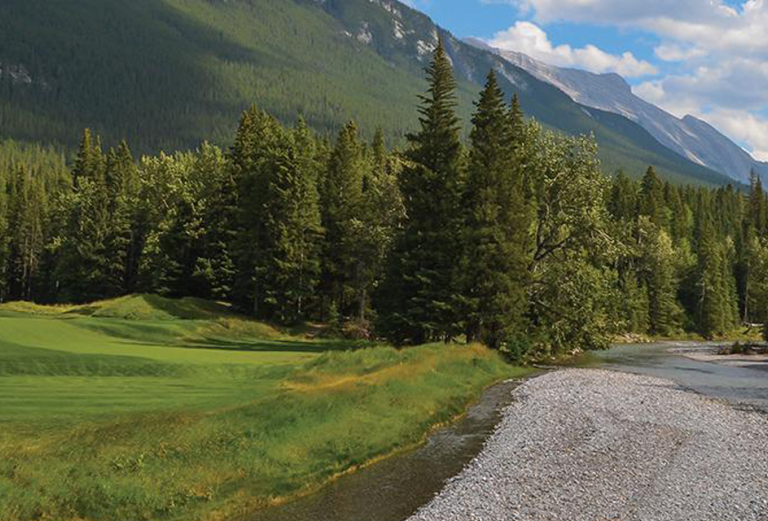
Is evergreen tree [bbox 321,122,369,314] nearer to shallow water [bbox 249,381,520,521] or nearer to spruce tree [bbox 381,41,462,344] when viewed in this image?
spruce tree [bbox 381,41,462,344]

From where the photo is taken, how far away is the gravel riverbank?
1744cm

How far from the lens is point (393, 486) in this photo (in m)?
19.7

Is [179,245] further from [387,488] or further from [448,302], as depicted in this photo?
[387,488]

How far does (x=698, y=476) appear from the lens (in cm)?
2072

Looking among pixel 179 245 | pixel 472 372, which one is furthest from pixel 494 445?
pixel 179 245

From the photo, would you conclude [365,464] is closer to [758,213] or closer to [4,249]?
[4,249]

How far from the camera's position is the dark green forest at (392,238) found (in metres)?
49.7

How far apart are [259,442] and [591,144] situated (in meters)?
44.0

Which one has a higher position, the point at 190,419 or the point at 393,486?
the point at 190,419

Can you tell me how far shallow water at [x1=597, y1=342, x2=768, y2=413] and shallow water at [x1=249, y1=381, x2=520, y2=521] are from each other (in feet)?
66.0

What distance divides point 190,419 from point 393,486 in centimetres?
678

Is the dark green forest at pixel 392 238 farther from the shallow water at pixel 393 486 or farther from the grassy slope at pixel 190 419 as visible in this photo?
the shallow water at pixel 393 486

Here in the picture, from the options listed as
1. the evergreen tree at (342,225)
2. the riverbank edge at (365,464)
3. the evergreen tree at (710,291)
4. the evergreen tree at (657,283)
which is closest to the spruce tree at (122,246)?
the evergreen tree at (342,225)

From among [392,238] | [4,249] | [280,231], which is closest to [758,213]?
A: [392,238]
